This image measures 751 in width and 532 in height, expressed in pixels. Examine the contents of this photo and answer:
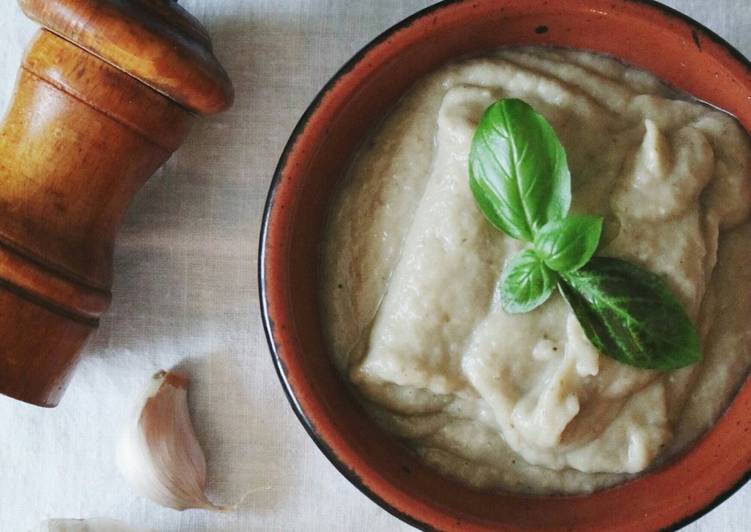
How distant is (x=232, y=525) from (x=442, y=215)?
Answer: 3.04 ft

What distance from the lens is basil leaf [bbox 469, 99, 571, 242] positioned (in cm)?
155

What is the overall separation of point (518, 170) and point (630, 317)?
1.04 feet

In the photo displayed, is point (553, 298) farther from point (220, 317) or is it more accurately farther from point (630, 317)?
point (220, 317)

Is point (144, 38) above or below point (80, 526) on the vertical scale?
above

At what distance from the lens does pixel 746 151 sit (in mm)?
1732

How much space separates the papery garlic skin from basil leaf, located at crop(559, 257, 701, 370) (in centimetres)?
116

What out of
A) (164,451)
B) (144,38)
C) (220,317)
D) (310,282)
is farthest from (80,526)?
(144,38)

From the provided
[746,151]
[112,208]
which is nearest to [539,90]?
[746,151]

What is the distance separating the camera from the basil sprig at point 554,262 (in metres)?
1.55

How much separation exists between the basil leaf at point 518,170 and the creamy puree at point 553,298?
6 centimetres

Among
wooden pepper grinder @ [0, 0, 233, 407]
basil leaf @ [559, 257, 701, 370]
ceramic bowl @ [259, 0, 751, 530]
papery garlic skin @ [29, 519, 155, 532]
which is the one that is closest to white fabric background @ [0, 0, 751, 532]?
papery garlic skin @ [29, 519, 155, 532]

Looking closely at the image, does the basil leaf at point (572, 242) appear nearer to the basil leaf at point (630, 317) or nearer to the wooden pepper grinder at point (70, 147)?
the basil leaf at point (630, 317)

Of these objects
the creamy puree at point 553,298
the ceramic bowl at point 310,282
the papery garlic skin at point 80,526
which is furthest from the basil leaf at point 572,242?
the papery garlic skin at point 80,526

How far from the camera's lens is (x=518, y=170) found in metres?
1.57
